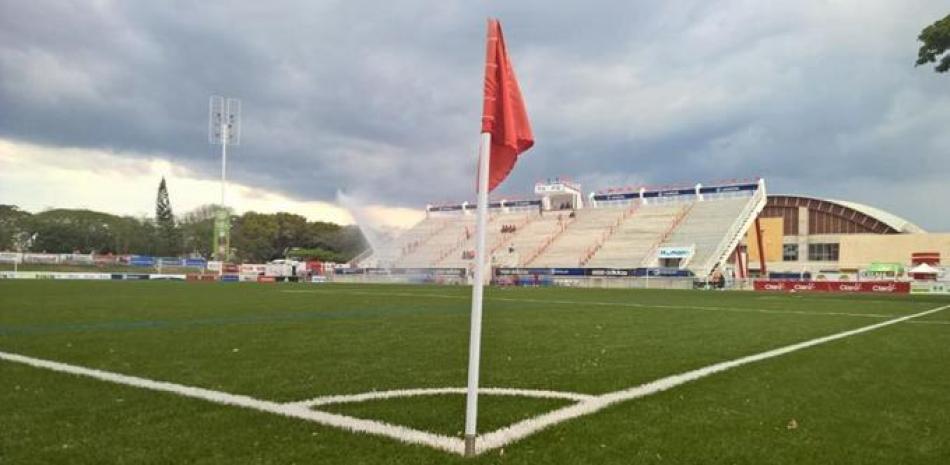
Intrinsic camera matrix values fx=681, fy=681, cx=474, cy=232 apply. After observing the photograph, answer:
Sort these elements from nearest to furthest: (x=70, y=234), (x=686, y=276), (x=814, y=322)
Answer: (x=814, y=322), (x=686, y=276), (x=70, y=234)

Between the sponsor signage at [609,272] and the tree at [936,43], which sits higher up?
the tree at [936,43]

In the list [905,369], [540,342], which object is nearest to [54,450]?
[540,342]

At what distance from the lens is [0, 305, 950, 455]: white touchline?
5.10 meters

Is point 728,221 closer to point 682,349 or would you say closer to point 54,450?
point 682,349

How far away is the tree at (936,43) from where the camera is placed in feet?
90.0

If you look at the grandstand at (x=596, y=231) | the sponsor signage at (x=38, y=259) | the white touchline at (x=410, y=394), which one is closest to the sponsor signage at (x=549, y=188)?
the grandstand at (x=596, y=231)

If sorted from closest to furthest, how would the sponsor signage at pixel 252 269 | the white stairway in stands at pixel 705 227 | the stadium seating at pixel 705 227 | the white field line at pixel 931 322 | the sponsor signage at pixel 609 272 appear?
the white field line at pixel 931 322
the sponsor signage at pixel 609 272
the white stairway in stands at pixel 705 227
the stadium seating at pixel 705 227
the sponsor signage at pixel 252 269

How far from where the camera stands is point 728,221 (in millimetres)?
64938

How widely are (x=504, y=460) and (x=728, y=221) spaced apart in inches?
2561

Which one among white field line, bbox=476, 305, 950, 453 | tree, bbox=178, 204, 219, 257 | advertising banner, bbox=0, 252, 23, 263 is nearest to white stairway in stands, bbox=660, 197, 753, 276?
white field line, bbox=476, 305, 950, 453

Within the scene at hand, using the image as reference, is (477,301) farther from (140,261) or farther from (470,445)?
(140,261)

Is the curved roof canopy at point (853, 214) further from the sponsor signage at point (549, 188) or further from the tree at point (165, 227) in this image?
the tree at point (165, 227)

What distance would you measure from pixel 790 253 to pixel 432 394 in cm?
9664

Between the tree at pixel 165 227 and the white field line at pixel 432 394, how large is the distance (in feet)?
375
